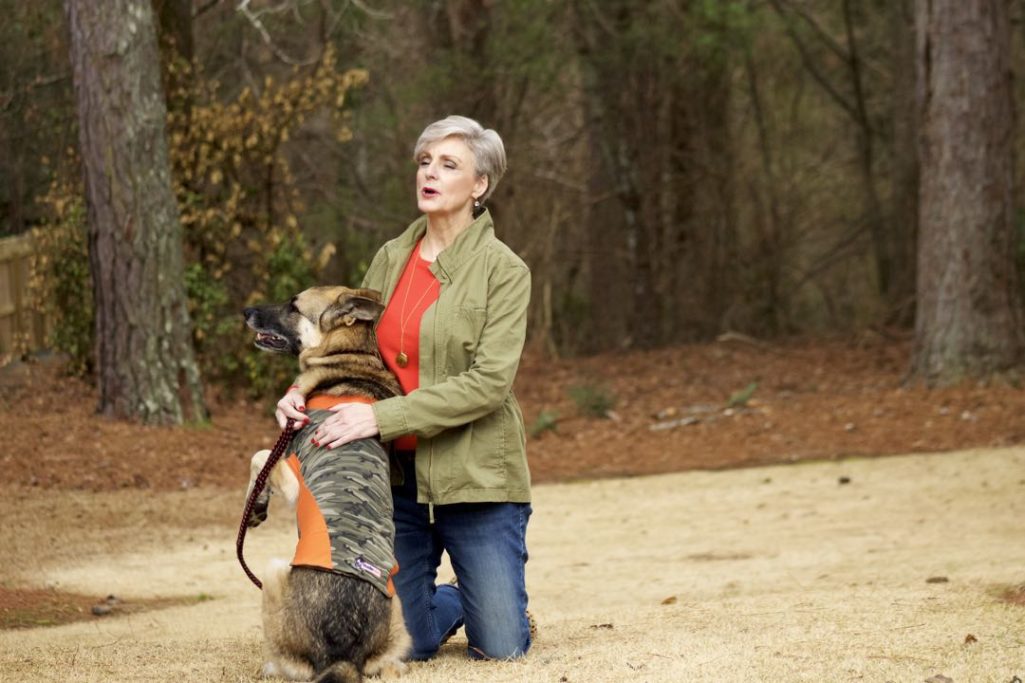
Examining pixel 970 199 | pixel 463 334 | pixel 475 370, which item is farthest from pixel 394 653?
pixel 970 199

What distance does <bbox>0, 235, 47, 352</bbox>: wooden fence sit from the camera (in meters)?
15.5

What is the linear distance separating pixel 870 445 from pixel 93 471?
7123 mm

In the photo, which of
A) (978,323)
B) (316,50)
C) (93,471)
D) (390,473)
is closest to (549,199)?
(316,50)

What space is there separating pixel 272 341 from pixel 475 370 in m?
0.82

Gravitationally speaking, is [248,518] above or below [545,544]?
above

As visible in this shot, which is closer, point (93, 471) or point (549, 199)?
point (93, 471)

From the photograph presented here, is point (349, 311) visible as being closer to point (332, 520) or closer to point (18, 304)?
point (332, 520)

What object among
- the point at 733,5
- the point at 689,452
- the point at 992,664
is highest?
the point at 733,5

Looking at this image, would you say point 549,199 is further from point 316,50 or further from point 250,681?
point 250,681

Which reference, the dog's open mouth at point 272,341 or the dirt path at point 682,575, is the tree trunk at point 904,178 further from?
the dog's open mouth at point 272,341

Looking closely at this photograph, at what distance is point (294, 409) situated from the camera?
537 centimetres

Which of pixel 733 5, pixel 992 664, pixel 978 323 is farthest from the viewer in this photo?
pixel 733 5

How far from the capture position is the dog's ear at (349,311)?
550 centimetres

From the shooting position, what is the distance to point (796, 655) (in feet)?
17.6
